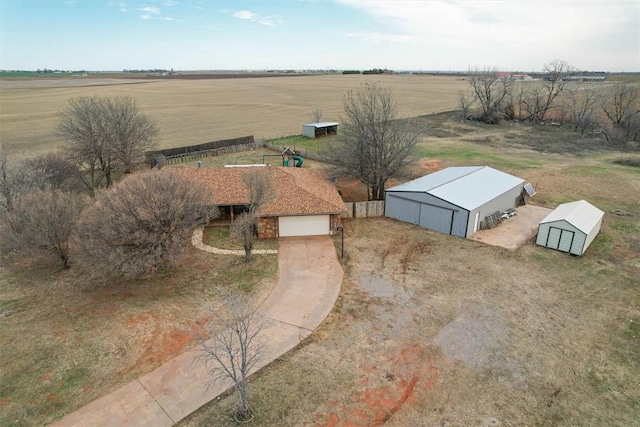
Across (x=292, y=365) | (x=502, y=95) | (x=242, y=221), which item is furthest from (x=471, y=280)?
(x=502, y=95)

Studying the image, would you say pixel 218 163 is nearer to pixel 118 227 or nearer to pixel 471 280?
pixel 118 227

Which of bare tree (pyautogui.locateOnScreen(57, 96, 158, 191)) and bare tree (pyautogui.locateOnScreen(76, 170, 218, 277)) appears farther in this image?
bare tree (pyautogui.locateOnScreen(57, 96, 158, 191))

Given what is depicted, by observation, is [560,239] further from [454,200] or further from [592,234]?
[454,200]

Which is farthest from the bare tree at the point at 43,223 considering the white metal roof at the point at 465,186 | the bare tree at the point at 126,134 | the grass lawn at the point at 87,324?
the white metal roof at the point at 465,186

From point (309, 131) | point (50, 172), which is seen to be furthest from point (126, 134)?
point (309, 131)

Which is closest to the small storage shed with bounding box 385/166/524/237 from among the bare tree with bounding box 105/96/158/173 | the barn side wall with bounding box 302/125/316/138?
the bare tree with bounding box 105/96/158/173

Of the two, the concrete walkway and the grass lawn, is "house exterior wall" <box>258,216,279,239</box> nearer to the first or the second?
the grass lawn

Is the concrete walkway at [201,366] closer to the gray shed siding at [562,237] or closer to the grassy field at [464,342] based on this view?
the grassy field at [464,342]
